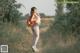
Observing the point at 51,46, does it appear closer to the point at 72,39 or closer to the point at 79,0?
the point at 72,39

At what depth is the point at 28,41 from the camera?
1884 cm

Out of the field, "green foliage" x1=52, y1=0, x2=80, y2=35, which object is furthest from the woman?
"green foliage" x1=52, y1=0, x2=80, y2=35

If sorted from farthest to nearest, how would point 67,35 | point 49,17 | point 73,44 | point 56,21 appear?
point 49,17 < point 56,21 < point 67,35 < point 73,44

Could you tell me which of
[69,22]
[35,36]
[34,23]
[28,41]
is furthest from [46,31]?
[34,23]

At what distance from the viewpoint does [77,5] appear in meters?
20.3

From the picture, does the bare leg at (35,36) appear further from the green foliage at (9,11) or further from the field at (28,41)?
the green foliage at (9,11)

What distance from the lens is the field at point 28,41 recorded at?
17.7m

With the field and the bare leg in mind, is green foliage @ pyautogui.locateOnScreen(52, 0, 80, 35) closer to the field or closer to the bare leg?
the field

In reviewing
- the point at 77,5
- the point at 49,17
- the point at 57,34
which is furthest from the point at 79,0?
the point at 49,17

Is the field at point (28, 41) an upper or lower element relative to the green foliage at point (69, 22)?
lower

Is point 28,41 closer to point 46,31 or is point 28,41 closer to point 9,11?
point 46,31

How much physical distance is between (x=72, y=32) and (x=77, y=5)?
133 centimetres

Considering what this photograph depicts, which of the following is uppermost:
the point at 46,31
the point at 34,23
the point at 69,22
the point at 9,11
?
the point at 9,11

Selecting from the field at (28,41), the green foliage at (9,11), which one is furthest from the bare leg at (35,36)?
the green foliage at (9,11)
